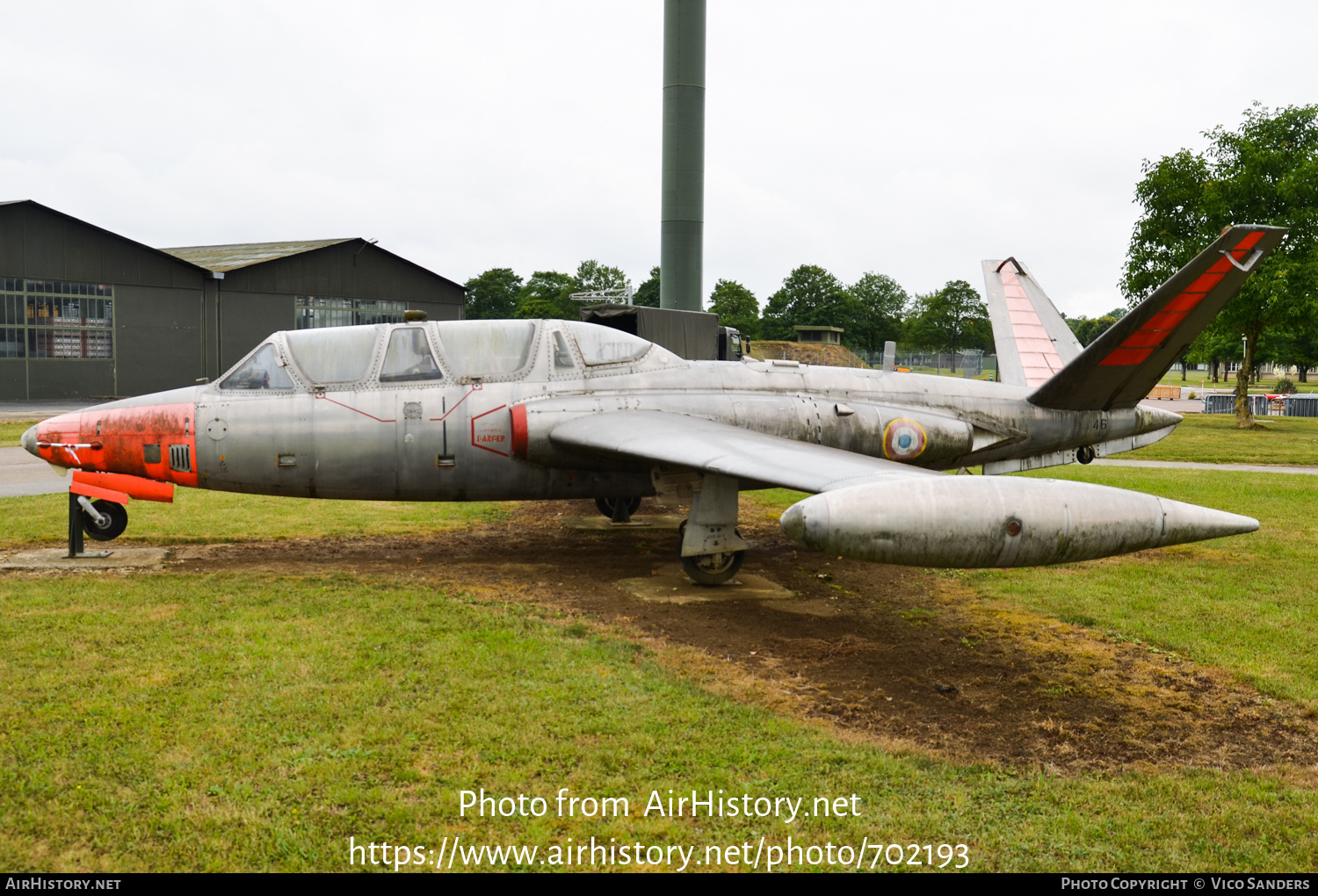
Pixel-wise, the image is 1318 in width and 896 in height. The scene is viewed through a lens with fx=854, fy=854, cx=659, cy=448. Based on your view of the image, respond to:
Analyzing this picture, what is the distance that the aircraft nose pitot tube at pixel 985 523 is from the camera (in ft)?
18.9

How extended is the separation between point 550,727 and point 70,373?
142ft

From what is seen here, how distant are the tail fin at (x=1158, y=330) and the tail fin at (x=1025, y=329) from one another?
1.78m

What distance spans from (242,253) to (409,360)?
48057mm

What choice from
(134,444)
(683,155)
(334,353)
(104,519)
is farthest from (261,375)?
(683,155)

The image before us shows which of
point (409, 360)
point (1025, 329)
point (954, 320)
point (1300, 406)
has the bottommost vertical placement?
point (409, 360)

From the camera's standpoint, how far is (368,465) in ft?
32.0

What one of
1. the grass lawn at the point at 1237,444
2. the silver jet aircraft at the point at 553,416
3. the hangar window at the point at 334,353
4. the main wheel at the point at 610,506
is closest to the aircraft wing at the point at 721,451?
the silver jet aircraft at the point at 553,416

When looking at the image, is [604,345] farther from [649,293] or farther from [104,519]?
[649,293]

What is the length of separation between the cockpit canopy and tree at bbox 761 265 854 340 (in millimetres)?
95835

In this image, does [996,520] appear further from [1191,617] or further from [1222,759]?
[1191,617]

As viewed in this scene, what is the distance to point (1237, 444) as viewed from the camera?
1157 inches

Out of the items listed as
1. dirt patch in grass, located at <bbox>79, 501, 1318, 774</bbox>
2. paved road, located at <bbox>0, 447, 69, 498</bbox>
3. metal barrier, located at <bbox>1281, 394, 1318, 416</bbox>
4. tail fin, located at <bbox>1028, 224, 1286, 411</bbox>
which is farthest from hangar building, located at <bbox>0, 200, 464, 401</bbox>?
metal barrier, located at <bbox>1281, 394, 1318, 416</bbox>

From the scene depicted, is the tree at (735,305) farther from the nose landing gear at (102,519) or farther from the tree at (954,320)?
the nose landing gear at (102,519)
